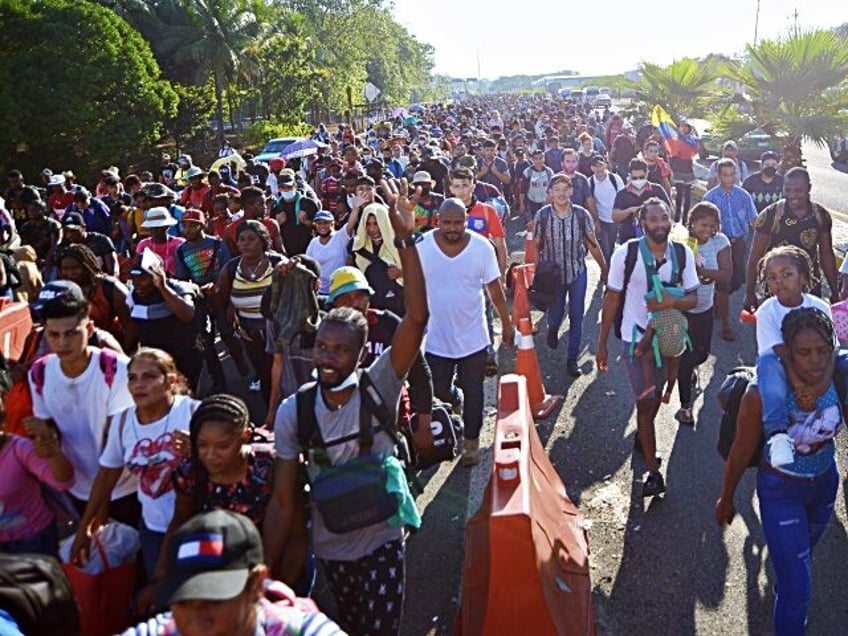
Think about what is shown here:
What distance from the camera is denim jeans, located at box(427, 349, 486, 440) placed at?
554 centimetres

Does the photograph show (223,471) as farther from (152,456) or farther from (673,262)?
(673,262)

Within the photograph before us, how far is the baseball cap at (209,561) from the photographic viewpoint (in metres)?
1.96

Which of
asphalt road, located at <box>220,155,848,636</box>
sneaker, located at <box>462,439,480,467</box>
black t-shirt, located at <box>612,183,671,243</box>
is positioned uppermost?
black t-shirt, located at <box>612,183,671,243</box>

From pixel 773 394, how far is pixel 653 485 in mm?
1832

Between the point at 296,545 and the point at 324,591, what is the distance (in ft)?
4.94

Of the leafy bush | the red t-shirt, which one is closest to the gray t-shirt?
the red t-shirt

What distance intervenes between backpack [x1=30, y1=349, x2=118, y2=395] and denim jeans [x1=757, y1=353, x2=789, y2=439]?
112 inches

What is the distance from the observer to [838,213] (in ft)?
51.0

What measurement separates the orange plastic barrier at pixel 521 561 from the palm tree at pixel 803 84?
965 centimetres

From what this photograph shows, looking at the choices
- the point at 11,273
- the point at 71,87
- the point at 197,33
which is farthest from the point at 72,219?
the point at 197,33

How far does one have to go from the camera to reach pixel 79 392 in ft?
12.0

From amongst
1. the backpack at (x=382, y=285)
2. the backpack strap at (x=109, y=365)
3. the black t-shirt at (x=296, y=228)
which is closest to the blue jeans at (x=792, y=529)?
the backpack strap at (x=109, y=365)

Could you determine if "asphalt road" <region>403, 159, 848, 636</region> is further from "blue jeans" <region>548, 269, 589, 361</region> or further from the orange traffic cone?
"blue jeans" <region>548, 269, 589, 361</region>

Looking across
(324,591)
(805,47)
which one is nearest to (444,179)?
(805,47)
